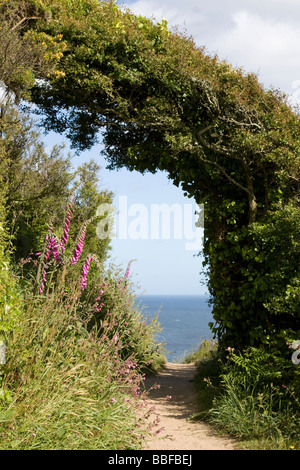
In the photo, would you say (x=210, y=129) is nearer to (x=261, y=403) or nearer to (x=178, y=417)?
(x=261, y=403)

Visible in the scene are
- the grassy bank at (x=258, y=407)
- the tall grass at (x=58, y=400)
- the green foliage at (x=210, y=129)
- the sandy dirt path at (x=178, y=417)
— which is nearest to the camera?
the tall grass at (x=58, y=400)

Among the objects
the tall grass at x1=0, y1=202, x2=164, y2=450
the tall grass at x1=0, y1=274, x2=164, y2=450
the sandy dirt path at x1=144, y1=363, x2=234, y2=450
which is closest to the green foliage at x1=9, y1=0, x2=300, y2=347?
the sandy dirt path at x1=144, y1=363, x2=234, y2=450

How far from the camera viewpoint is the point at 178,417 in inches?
228

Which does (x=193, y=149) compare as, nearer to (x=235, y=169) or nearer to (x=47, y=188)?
(x=235, y=169)

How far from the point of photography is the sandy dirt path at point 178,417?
175 inches

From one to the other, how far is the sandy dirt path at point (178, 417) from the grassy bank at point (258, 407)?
20 cm

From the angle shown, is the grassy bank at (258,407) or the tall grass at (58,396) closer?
the tall grass at (58,396)

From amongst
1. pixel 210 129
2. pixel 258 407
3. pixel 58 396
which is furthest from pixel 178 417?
pixel 210 129

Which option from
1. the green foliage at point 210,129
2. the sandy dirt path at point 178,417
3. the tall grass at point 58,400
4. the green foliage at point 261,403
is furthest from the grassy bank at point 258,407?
the tall grass at point 58,400

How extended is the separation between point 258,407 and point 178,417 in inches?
48.0

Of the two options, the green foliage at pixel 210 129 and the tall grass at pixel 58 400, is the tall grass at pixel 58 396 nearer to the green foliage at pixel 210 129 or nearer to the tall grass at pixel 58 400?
the tall grass at pixel 58 400

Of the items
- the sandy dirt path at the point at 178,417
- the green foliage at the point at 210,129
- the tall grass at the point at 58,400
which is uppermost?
the green foliage at the point at 210,129

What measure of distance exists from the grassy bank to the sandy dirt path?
20cm
